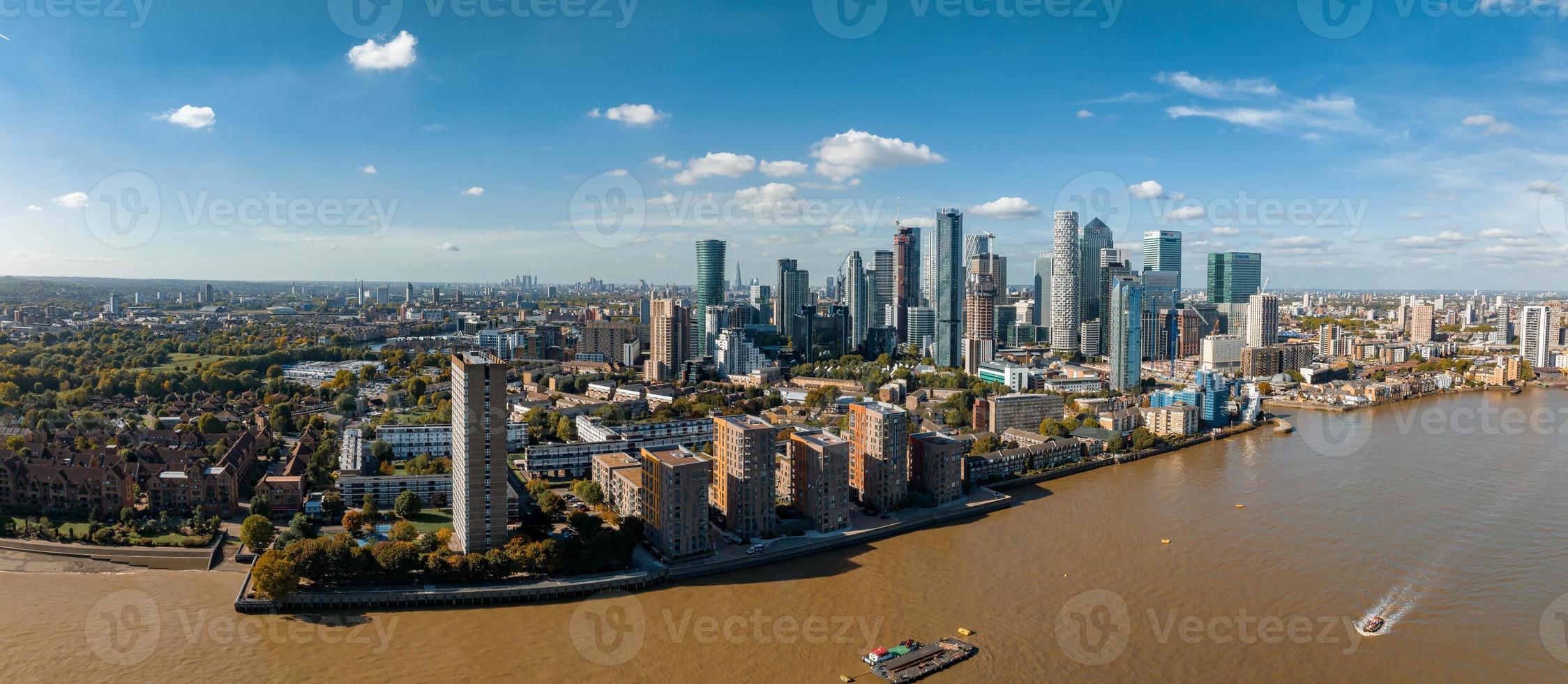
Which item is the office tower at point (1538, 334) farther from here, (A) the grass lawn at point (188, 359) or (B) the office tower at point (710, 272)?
(A) the grass lawn at point (188, 359)

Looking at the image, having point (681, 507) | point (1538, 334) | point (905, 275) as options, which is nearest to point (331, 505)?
point (681, 507)

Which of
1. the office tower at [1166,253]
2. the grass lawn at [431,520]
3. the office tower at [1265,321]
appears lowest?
the grass lawn at [431,520]

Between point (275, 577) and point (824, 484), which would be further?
point (824, 484)

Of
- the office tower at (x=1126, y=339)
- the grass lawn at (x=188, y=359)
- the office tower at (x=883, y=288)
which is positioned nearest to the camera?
the grass lawn at (x=188, y=359)

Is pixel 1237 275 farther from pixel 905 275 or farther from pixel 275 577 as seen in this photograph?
pixel 275 577

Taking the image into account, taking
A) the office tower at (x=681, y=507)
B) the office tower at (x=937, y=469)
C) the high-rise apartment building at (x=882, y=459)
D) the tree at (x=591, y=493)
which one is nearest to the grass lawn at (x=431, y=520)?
the tree at (x=591, y=493)

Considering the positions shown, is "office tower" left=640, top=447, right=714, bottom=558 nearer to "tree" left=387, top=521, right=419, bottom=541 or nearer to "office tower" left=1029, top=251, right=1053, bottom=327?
"tree" left=387, top=521, right=419, bottom=541
